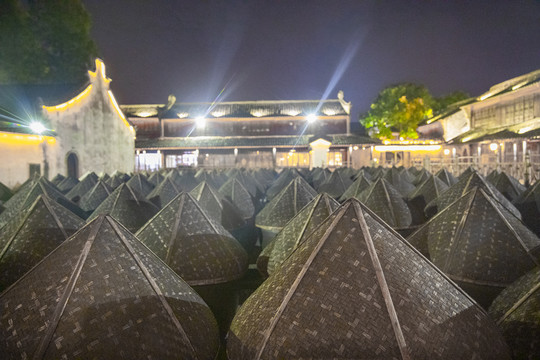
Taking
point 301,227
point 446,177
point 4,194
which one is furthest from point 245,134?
point 301,227

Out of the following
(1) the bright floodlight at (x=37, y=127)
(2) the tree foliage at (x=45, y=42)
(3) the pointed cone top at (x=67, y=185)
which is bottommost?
(3) the pointed cone top at (x=67, y=185)

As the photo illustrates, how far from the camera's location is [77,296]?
6.57 ft

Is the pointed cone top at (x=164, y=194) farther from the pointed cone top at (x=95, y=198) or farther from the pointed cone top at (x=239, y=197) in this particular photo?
the pointed cone top at (x=239, y=197)

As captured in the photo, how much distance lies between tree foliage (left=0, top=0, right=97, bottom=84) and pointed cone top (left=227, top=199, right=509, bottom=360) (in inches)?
1184

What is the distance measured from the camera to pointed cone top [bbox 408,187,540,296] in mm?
3184

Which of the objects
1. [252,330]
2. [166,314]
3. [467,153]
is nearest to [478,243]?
[252,330]

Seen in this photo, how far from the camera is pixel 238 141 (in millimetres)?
37406

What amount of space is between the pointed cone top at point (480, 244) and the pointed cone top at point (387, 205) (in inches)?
71.6

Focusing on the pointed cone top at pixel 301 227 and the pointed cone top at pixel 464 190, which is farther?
the pointed cone top at pixel 464 190

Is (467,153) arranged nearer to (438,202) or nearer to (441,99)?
(441,99)

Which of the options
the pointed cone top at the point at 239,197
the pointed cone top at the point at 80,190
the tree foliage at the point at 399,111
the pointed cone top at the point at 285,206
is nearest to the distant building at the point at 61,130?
the pointed cone top at the point at 80,190

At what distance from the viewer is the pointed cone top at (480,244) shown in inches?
125

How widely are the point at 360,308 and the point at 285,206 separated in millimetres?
4235

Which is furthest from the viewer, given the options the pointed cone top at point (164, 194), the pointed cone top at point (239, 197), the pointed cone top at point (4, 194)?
the pointed cone top at point (4, 194)
